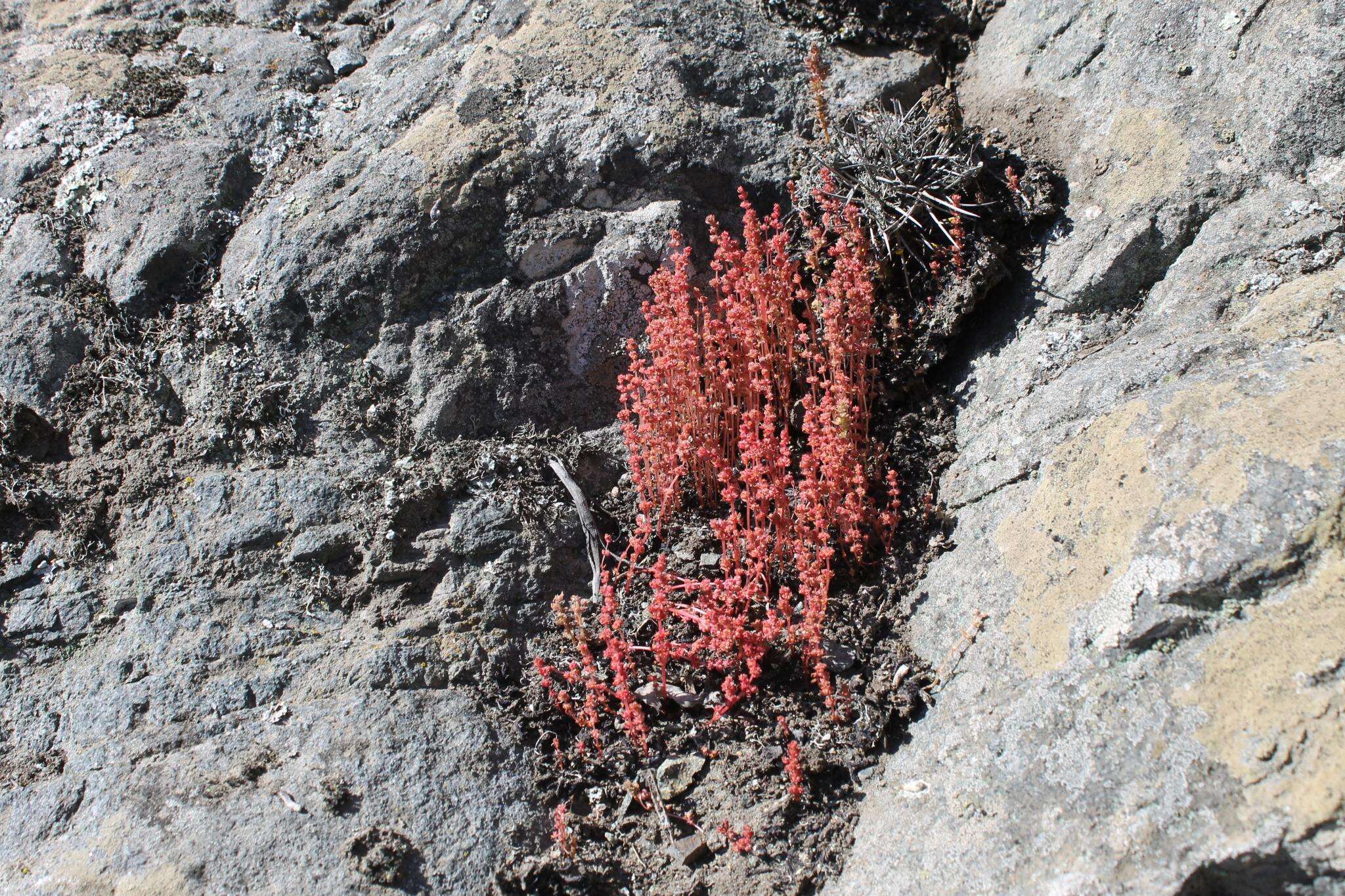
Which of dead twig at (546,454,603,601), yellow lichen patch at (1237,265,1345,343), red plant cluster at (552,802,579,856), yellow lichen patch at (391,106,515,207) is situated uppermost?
yellow lichen patch at (1237,265,1345,343)

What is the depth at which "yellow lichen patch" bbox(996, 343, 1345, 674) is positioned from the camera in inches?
108

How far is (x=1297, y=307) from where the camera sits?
10.3ft

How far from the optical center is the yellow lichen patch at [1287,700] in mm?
2270

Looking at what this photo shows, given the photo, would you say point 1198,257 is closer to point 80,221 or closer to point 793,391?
point 793,391

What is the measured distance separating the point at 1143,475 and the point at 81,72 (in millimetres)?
5454

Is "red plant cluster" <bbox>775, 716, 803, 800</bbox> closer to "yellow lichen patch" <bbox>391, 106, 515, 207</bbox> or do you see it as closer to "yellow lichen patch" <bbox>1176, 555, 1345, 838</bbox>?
"yellow lichen patch" <bbox>1176, 555, 1345, 838</bbox>

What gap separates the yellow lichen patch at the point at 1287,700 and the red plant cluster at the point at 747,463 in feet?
3.93

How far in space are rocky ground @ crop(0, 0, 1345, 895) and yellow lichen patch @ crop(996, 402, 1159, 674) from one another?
16mm

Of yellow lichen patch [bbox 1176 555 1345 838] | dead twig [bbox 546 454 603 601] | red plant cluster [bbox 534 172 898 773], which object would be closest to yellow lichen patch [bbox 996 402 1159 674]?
yellow lichen patch [bbox 1176 555 1345 838]

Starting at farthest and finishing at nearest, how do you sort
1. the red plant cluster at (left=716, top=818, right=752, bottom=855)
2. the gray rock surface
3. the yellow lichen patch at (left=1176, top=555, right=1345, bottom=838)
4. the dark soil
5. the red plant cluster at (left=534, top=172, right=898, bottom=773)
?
the dark soil
the red plant cluster at (left=534, top=172, right=898, bottom=773)
the red plant cluster at (left=716, top=818, right=752, bottom=855)
the gray rock surface
the yellow lichen patch at (left=1176, top=555, right=1345, bottom=838)

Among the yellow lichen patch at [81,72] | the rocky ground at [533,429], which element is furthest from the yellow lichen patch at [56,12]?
the yellow lichen patch at [81,72]

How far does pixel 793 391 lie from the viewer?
4.27 meters

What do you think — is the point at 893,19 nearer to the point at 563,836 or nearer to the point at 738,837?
the point at 738,837

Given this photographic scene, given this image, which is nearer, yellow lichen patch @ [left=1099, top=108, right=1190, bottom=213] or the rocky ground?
the rocky ground
